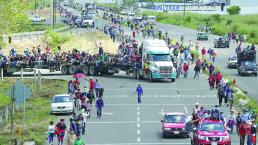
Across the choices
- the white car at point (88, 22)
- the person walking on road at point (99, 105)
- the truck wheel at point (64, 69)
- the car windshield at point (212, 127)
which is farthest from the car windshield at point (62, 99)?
the white car at point (88, 22)

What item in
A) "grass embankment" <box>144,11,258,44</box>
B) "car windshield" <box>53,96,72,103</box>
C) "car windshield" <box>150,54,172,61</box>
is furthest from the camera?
"grass embankment" <box>144,11,258,44</box>

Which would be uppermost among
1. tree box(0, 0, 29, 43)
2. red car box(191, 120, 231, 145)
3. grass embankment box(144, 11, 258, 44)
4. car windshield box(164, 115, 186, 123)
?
tree box(0, 0, 29, 43)

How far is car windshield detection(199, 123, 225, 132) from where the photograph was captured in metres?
33.1

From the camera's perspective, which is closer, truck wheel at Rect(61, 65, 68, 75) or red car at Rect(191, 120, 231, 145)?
red car at Rect(191, 120, 231, 145)

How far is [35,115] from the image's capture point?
4494 centimetres

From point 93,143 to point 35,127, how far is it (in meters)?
5.14

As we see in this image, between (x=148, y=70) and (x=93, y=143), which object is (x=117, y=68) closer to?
(x=148, y=70)

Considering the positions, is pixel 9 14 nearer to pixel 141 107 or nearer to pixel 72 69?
pixel 72 69

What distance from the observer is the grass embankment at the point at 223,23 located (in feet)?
413

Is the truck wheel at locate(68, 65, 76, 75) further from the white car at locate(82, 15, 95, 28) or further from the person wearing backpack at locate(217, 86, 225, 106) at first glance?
the white car at locate(82, 15, 95, 28)

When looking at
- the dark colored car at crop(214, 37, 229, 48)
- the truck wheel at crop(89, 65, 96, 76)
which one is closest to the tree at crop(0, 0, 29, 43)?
the truck wheel at crop(89, 65, 96, 76)

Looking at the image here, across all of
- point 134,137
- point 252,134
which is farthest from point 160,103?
point 252,134

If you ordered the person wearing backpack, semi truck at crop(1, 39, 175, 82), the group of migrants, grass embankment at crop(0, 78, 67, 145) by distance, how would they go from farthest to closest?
semi truck at crop(1, 39, 175, 82), the person wearing backpack, grass embankment at crop(0, 78, 67, 145), the group of migrants

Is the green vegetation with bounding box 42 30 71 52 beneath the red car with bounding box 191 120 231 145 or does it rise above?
beneath
